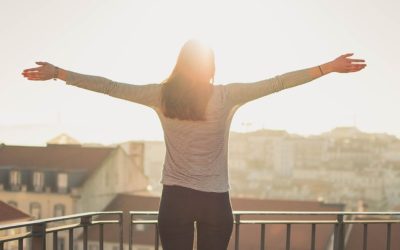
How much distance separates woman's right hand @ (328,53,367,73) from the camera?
3441 millimetres

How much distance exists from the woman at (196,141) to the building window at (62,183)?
4015 cm

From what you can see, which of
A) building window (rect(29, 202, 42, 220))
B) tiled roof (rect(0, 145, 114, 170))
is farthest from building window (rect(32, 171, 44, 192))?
building window (rect(29, 202, 42, 220))

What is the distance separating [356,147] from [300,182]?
21.4 meters

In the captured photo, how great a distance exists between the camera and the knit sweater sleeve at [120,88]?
332cm

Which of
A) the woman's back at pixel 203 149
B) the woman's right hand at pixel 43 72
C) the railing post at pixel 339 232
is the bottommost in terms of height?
the railing post at pixel 339 232

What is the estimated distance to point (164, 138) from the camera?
3.39m

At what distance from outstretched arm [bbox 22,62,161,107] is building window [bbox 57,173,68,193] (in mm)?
39884

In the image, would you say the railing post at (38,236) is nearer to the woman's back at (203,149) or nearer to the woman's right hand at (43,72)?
the woman's right hand at (43,72)

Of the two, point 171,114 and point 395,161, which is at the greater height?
point 171,114

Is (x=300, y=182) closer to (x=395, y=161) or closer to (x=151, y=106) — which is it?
(x=395, y=161)

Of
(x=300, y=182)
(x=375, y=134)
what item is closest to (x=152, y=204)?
(x=300, y=182)

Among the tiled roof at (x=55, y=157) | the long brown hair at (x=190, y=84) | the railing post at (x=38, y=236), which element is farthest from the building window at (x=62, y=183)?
the long brown hair at (x=190, y=84)

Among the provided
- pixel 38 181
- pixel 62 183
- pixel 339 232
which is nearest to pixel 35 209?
pixel 38 181

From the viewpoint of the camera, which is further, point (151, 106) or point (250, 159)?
point (250, 159)
